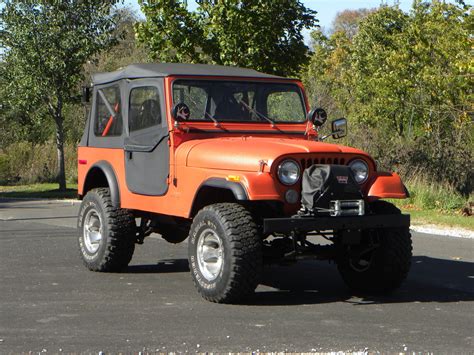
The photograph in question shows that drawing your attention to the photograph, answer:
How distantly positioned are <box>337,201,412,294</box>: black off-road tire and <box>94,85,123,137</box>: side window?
10.2 ft

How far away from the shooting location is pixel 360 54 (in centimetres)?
4038

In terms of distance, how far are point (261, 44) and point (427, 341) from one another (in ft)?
55.0

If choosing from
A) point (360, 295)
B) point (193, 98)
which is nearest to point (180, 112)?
point (193, 98)

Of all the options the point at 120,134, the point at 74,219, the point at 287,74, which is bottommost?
the point at 74,219

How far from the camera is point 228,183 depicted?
28.4 ft

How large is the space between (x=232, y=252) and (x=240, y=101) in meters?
2.40

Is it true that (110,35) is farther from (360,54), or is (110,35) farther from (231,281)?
(231,281)

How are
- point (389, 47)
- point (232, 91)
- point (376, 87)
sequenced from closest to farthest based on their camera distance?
1. point (232, 91)
2. point (376, 87)
3. point (389, 47)

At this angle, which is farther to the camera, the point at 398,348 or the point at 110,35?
the point at 110,35

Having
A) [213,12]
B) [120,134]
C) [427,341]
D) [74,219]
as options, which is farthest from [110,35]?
[427,341]

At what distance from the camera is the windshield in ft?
33.0

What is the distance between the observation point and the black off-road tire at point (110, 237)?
34.3 feet

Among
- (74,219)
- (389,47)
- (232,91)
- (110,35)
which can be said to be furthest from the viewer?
(389,47)

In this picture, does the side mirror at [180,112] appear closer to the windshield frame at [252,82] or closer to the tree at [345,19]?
the windshield frame at [252,82]
